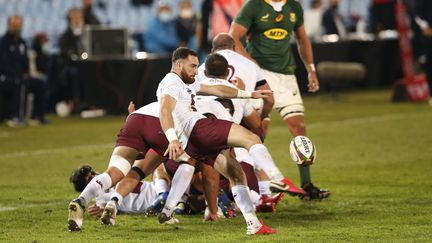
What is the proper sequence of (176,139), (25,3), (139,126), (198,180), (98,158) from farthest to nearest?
(25,3)
(98,158)
(198,180)
(139,126)
(176,139)

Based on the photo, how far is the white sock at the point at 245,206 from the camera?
884 centimetres

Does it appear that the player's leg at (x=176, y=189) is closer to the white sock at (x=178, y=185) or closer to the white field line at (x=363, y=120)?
the white sock at (x=178, y=185)

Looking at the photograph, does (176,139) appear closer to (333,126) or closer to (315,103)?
(333,126)

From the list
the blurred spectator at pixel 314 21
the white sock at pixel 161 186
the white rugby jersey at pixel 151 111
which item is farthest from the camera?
the blurred spectator at pixel 314 21

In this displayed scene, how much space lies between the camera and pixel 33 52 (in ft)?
70.8

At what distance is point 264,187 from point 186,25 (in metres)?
13.0

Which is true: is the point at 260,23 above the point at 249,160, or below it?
above

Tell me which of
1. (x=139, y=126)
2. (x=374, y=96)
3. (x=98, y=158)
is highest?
(x=139, y=126)

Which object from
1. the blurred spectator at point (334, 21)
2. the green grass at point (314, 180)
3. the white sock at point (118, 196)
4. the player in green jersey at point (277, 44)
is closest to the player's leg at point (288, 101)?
the player in green jersey at point (277, 44)

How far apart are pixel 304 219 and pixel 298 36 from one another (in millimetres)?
2832

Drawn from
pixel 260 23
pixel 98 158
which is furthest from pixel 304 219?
pixel 98 158

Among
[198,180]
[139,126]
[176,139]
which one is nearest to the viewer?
[176,139]

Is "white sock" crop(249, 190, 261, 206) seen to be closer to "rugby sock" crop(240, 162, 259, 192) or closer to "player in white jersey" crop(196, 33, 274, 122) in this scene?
"rugby sock" crop(240, 162, 259, 192)

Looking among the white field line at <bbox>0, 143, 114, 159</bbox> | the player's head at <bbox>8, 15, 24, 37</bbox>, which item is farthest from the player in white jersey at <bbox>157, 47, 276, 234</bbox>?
the player's head at <bbox>8, 15, 24, 37</bbox>
